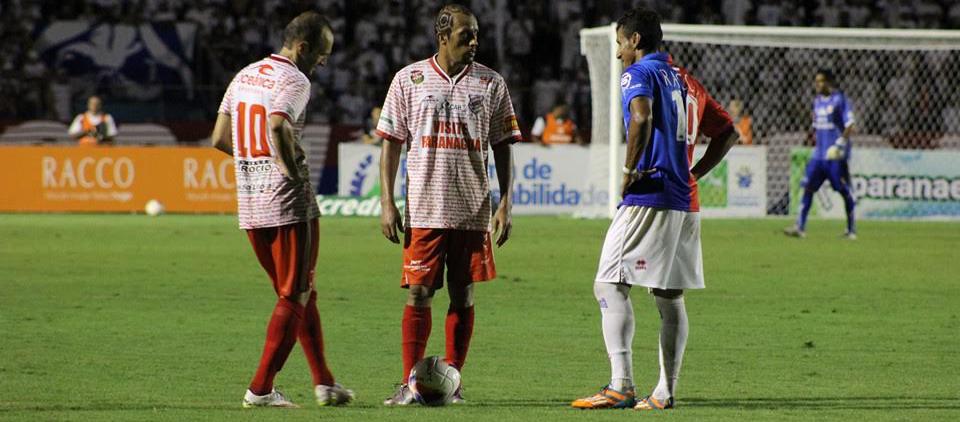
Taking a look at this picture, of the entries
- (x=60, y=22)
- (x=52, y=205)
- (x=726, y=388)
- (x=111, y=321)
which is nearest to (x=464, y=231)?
(x=726, y=388)

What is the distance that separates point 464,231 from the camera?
7246 millimetres

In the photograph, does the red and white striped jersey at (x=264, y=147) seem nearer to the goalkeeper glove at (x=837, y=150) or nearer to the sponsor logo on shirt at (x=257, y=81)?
the sponsor logo on shirt at (x=257, y=81)

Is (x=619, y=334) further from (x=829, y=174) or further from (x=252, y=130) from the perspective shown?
(x=829, y=174)

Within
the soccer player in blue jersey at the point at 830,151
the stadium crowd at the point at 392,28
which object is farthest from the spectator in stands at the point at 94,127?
the soccer player in blue jersey at the point at 830,151

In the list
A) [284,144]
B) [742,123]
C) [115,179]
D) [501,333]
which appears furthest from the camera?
[742,123]

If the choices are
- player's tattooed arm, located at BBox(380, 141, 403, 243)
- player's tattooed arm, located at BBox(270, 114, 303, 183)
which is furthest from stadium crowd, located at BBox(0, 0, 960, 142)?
player's tattooed arm, located at BBox(270, 114, 303, 183)

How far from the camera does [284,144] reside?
22.1 ft

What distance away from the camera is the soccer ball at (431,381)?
7047 mm

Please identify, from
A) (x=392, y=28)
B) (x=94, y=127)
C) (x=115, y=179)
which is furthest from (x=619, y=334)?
(x=392, y=28)

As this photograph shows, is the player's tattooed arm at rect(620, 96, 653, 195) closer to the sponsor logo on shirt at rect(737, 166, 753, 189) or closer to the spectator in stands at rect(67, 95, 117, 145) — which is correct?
the sponsor logo on shirt at rect(737, 166, 753, 189)

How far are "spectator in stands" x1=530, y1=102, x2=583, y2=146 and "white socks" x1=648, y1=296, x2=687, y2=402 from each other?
1942 centimetres

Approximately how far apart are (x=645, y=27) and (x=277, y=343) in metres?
2.21

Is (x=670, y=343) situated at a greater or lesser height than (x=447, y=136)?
lesser

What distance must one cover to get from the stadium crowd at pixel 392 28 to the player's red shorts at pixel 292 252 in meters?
21.6
